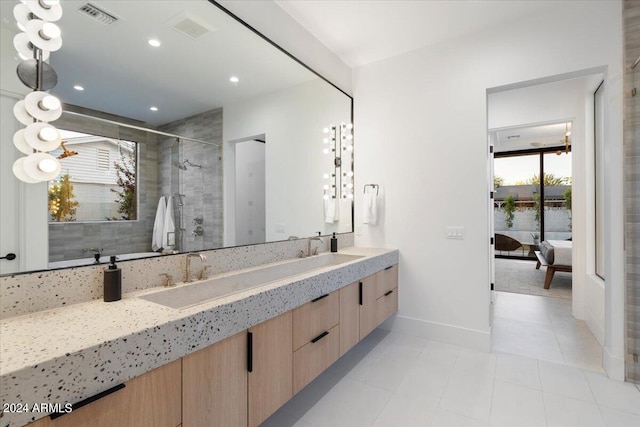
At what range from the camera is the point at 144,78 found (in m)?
1.58

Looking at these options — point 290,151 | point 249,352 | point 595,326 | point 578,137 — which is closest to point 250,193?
point 290,151

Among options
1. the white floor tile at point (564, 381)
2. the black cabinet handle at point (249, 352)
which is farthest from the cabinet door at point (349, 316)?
the white floor tile at point (564, 381)

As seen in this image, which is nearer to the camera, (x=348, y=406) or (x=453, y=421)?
(x=453, y=421)

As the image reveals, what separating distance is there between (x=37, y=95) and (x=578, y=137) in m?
4.67

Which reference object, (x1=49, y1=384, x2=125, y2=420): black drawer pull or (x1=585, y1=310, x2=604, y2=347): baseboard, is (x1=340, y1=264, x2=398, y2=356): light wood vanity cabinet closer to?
(x1=49, y1=384, x2=125, y2=420): black drawer pull

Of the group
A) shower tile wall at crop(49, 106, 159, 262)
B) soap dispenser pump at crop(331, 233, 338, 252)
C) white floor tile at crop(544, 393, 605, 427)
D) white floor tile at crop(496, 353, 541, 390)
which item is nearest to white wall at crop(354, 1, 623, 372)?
white floor tile at crop(496, 353, 541, 390)

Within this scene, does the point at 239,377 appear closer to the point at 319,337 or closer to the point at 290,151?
the point at 319,337

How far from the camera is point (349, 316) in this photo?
7.07 ft

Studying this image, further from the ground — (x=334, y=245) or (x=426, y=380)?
(x=334, y=245)

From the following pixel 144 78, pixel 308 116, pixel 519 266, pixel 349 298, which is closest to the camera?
pixel 144 78

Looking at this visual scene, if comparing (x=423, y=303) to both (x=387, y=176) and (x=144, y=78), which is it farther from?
(x=144, y=78)

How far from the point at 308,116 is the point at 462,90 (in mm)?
1444

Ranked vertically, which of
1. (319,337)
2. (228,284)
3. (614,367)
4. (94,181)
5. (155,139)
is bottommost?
(614,367)

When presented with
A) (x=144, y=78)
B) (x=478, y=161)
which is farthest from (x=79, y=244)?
(x=478, y=161)
